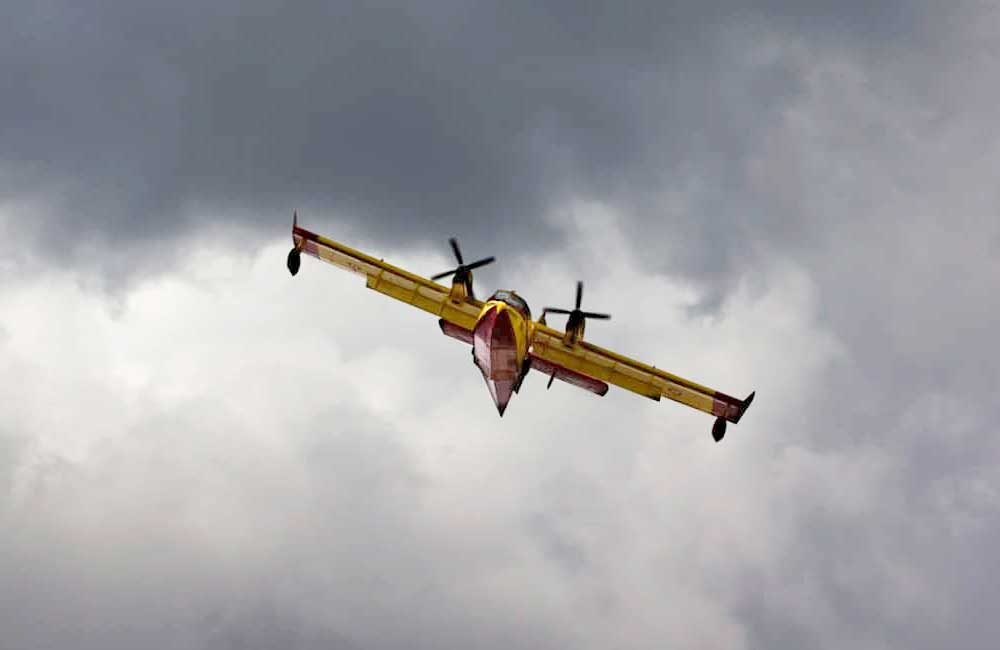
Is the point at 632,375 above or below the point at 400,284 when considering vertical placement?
above

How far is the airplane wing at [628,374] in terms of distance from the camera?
60.8 meters

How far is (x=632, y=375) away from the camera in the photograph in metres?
62.8

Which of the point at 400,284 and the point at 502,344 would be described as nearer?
the point at 502,344

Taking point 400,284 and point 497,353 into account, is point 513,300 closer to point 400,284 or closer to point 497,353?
point 497,353

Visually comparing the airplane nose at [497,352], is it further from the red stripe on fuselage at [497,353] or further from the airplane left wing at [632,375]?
the airplane left wing at [632,375]

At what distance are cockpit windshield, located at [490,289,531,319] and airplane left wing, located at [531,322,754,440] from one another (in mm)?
2637

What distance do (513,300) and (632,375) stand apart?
1026 cm

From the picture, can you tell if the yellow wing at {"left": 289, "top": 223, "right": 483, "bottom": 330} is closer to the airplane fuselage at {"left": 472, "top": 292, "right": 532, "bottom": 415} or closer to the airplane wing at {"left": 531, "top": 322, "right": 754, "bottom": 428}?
the airplane fuselage at {"left": 472, "top": 292, "right": 532, "bottom": 415}

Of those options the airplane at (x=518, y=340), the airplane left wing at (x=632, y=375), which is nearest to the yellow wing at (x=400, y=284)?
the airplane at (x=518, y=340)

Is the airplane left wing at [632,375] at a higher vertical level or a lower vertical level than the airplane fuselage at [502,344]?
higher

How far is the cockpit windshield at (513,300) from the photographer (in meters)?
57.3

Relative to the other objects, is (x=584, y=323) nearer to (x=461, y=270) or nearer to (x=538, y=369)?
(x=538, y=369)

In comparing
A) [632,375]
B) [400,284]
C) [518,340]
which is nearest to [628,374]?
[632,375]

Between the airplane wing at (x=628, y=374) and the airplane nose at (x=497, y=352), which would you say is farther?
the airplane wing at (x=628, y=374)
